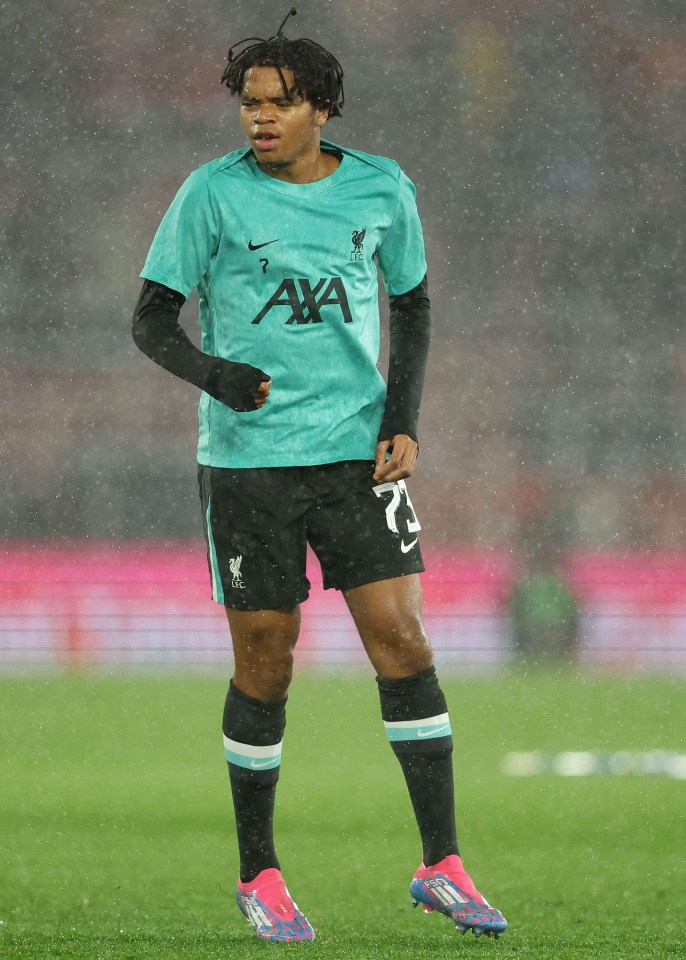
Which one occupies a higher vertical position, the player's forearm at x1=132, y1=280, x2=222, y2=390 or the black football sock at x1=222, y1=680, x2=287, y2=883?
the player's forearm at x1=132, y1=280, x2=222, y2=390

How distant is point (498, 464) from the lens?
1136 centimetres

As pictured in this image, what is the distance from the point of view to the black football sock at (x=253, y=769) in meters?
2.28

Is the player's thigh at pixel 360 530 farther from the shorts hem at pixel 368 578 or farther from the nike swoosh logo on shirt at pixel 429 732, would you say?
the nike swoosh logo on shirt at pixel 429 732

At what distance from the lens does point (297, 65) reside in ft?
7.23

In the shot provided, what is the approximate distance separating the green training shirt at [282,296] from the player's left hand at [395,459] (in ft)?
0.13

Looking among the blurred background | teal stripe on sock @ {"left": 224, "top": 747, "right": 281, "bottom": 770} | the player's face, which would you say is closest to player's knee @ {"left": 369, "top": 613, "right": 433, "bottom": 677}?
teal stripe on sock @ {"left": 224, "top": 747, "right": 281, "bottom": 770}

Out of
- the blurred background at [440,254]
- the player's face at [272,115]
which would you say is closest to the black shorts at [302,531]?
the player's face at [272,115]

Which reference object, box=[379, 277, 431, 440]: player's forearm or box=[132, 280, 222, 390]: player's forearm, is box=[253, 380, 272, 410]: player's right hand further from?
box=[379, 277, 431, 440]: player's forearm

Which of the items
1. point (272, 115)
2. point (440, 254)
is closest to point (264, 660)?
point (272, 115)

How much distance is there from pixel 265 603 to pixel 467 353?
9770 millimetres

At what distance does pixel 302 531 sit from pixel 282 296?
0.36 metres

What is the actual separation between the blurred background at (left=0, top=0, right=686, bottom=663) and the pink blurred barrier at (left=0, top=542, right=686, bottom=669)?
2.31 m

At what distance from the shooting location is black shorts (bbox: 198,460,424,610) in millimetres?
2172

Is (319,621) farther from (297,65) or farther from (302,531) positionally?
(297,65)
